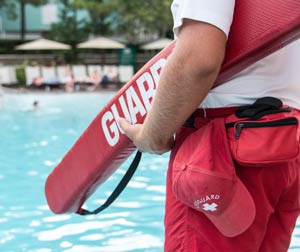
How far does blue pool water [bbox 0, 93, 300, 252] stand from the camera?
394 cm

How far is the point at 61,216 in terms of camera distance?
4586mm

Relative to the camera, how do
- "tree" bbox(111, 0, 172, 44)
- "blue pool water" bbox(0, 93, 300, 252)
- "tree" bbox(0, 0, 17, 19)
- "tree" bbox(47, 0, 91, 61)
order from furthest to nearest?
"tree" bbox(0, 0, 17, 19), "tree" bbox(47, 0, 91, 61), "tree" bbox(111, 0, 172, 44), "blue pool water" bbox(0, 93, 300, 252)

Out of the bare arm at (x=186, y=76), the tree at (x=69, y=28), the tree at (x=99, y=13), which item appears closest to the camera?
the bare arm at (x=186, y=76)

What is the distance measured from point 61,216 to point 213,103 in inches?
129

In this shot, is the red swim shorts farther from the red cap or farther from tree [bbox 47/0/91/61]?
tree [bbox 47/0/91/61]

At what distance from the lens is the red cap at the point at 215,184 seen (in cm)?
140

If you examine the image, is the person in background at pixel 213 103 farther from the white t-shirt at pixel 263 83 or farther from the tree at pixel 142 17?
the tree at pixel 142 17

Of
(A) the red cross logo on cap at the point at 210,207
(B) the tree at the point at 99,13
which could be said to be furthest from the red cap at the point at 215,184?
(B) the tree at the point at 99,13

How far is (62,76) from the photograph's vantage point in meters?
20.1

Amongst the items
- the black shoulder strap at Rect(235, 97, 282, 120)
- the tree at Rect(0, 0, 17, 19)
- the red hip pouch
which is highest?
the black shoulder strap at Rect(235, 97, 282, 120)

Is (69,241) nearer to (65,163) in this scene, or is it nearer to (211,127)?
(65,163)

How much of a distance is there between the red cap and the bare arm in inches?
3.5

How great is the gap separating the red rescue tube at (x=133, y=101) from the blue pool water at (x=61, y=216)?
165cm

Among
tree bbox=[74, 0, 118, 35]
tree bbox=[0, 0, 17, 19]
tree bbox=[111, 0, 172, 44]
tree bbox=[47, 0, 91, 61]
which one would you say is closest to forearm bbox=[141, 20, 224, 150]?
tree bbox=[111, 0, 172, 44]
